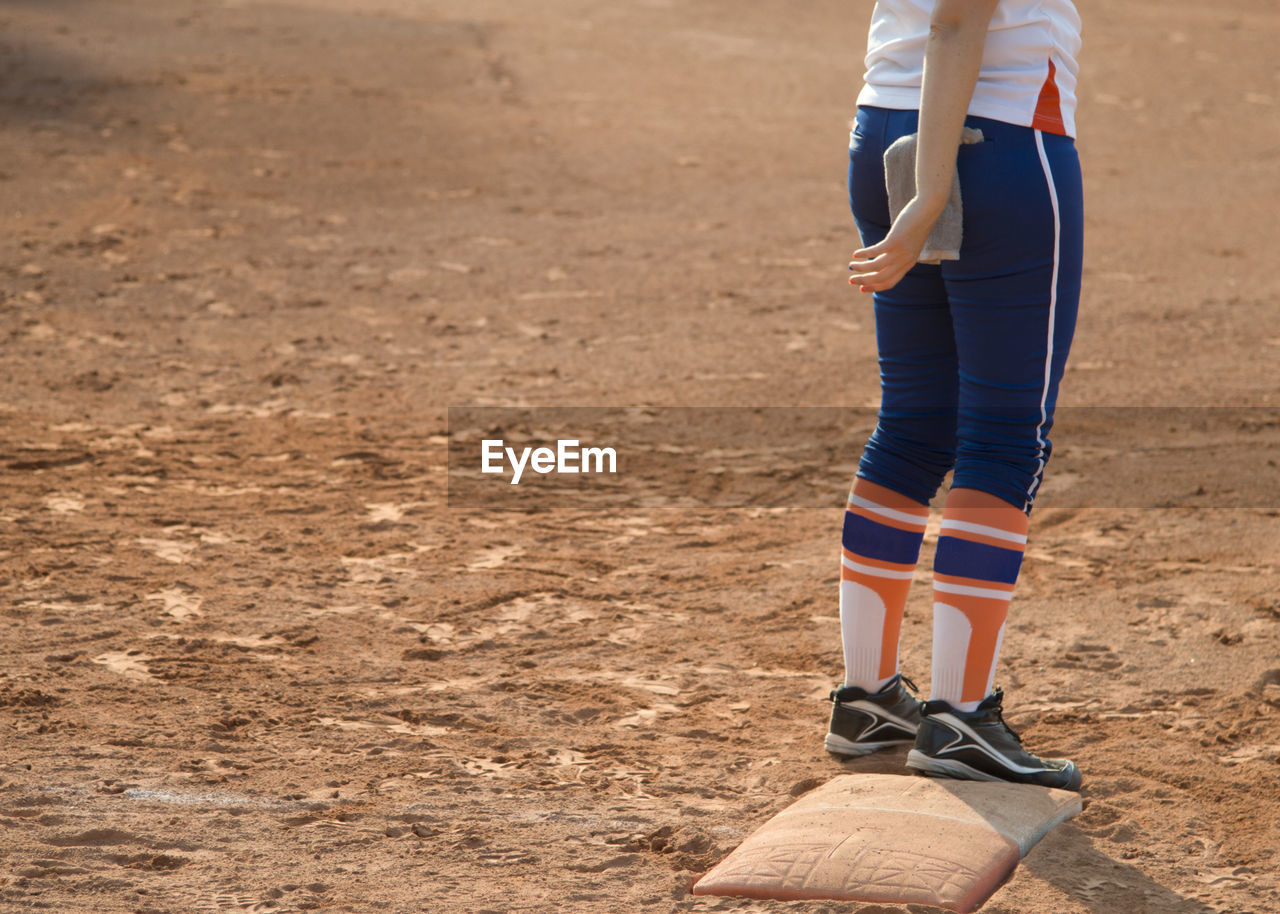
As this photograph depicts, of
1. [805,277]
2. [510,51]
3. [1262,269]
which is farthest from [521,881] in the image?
[510,51]

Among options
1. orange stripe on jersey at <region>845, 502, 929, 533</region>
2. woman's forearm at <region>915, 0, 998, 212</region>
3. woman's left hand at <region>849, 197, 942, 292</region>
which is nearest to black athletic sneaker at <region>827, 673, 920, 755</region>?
orange stripe on jersey at <region>845, 502, 929, 533</region>

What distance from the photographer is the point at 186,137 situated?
8875mm

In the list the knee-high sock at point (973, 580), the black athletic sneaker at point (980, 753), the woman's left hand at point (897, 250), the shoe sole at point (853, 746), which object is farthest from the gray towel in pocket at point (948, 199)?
the shoe sole at point (853, 746)

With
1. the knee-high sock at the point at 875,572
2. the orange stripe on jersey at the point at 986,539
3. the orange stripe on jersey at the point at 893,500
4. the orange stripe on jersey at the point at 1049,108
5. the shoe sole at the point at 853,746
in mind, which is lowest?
the shoe sole at the point at 853,746

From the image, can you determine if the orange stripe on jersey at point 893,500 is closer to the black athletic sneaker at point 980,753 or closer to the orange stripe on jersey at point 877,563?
the orange stripe on jersey at point 877,563

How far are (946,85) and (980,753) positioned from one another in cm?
116

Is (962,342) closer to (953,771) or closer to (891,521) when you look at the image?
(891,521)

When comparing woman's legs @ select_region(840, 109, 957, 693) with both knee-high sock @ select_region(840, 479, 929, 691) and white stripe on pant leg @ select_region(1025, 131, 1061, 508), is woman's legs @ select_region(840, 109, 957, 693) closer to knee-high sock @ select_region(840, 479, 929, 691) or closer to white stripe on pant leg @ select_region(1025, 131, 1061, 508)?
knee-high sock @ select_region(840, 479, 929, 691)

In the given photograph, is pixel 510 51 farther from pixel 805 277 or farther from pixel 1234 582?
pixel 1234 582

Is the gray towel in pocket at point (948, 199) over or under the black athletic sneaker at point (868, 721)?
over

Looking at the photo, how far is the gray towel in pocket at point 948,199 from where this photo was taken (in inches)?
90.9

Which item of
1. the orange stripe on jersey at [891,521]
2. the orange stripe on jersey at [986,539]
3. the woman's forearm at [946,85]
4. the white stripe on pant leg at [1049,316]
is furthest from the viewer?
the orange stripe on jersey at [891,521]

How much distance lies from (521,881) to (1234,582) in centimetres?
219

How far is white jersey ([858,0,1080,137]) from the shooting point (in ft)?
7.56
